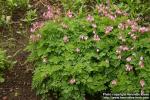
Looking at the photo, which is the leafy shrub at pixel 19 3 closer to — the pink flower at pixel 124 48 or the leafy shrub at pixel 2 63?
the leafy shrub at pixel 2 63

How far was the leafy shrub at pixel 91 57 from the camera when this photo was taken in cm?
414

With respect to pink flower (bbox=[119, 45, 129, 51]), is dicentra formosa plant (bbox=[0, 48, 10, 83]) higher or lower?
lower

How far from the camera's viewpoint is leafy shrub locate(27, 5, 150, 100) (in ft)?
13.6

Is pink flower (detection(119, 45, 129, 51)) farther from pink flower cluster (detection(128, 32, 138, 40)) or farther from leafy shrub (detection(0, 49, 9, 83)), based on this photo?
leafy shrub (detection(0, 49, 9, 83))

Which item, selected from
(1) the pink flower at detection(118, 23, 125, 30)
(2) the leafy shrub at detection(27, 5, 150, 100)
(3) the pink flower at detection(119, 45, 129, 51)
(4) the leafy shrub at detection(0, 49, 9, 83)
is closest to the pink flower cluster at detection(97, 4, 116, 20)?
(2) the leafy shrub at detection(27, 5, 150, 100)

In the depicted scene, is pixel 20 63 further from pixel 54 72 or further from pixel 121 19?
pixel 121 19

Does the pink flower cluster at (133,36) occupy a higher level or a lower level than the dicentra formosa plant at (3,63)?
higher

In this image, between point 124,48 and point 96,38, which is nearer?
point 124,48

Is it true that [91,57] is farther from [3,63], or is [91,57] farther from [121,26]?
[3,63]

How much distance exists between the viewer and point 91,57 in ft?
14.0

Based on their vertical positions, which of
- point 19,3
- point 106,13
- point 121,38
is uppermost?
point 19,3

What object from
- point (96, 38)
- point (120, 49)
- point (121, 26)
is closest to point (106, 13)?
point (121, 26)

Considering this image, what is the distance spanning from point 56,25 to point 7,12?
1984mm

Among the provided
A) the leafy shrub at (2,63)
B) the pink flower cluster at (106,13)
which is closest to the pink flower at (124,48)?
the pink flower cluster at (106,13)
